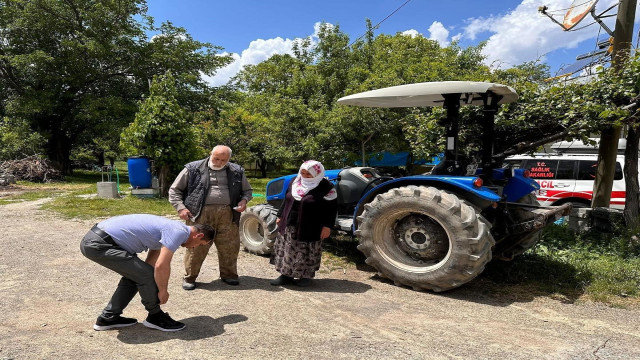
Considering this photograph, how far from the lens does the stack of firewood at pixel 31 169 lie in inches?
687

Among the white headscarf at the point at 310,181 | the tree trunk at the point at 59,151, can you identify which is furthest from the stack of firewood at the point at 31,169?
the white headscarf at the point at 310,181

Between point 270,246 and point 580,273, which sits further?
point 270,246

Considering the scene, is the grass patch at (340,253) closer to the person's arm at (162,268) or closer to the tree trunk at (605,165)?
the person's arm at (162,268)

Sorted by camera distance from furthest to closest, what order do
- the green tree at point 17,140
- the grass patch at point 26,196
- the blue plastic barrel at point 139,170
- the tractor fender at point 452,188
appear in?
the green tree at point 17,140
the blue plastic barrel at point 139,170
the grass patch at point 26,196
the tractor fender at point 452,188

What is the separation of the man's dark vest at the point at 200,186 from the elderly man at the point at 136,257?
1.03 meters

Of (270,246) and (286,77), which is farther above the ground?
(286,77)

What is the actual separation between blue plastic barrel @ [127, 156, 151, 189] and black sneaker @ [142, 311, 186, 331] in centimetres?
936

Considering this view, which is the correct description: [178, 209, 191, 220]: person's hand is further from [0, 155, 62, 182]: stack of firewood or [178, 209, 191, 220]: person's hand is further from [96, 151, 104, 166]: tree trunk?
[96, 151, 104, 166]: tree trunk

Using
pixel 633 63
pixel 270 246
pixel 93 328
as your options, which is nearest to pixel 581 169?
pixel 633 63

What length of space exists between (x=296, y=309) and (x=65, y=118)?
21952 millimetres

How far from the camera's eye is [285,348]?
2.99 metres

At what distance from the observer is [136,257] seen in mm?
3238

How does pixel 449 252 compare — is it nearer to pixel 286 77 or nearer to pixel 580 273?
pixel 580 273

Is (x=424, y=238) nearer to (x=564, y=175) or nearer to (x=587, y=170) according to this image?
(x=564, y=175)
